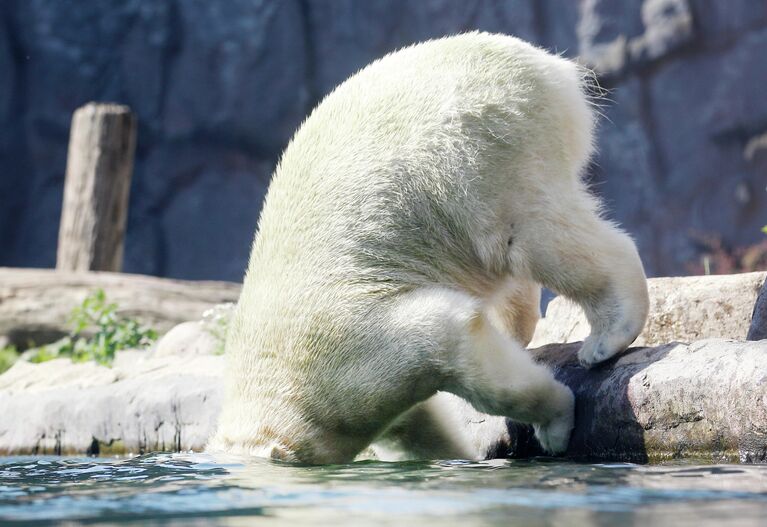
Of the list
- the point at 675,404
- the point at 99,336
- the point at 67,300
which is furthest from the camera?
the point at 67,300

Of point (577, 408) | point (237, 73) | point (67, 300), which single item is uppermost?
point (237, 73)

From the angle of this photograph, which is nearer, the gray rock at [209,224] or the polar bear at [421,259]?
the polar bear at [421,259]

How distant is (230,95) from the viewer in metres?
14.4

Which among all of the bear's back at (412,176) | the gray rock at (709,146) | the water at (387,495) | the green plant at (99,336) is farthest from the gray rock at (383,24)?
the water at (387,495)

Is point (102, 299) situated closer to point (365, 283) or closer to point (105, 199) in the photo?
point (105, 199)

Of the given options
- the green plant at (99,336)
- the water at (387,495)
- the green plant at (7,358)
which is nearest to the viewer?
the water at (387,495)

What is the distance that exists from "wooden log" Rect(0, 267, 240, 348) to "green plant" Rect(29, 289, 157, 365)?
0.23 m

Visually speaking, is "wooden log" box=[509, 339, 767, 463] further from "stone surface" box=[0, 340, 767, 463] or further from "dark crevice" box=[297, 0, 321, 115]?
"dark crevice" box=[297, 0, 321, 115]

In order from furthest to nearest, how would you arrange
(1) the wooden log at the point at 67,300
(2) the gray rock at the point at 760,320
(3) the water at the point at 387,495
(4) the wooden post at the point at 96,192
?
(4) the wooden post at the point at 96,192
(1) the wooden log at the point at 67,300
(2) the gray rock at the point at 760,320
(3) the water at the point at 387,495

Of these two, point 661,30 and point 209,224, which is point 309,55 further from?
point 661,30

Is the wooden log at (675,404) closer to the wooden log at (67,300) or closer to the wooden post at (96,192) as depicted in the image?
the wooden log at (67,300)

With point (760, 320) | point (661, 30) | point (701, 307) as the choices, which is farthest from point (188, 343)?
point (661, 30)

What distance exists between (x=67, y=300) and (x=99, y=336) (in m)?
1.20

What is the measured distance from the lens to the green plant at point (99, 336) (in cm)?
719
